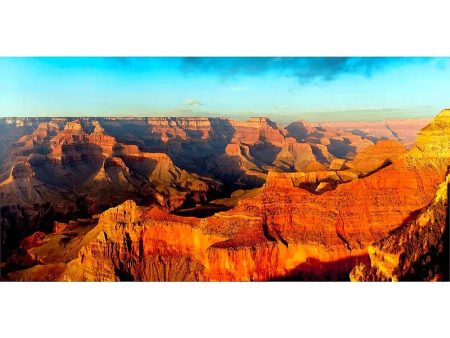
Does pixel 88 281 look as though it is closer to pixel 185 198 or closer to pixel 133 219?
pixel 133 219

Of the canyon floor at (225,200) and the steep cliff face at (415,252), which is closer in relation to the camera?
the steep cliff face at (415,252)

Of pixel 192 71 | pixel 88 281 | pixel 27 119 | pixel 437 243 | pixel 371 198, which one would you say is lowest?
pixel 88 281

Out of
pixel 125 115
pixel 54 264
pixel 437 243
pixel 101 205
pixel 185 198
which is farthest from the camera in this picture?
pixel 185 198

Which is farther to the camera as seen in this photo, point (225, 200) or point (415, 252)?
point (225, 200)

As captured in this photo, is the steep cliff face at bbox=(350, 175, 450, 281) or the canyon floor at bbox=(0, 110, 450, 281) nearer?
the steep cliff face at bbox=(350, 175, 450, 281)

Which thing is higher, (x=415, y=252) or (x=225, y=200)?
(x=225, y=200)

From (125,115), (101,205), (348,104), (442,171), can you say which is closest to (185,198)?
(101,205)

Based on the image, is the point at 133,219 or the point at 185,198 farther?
the point at 185,198

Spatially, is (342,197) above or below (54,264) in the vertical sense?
above
